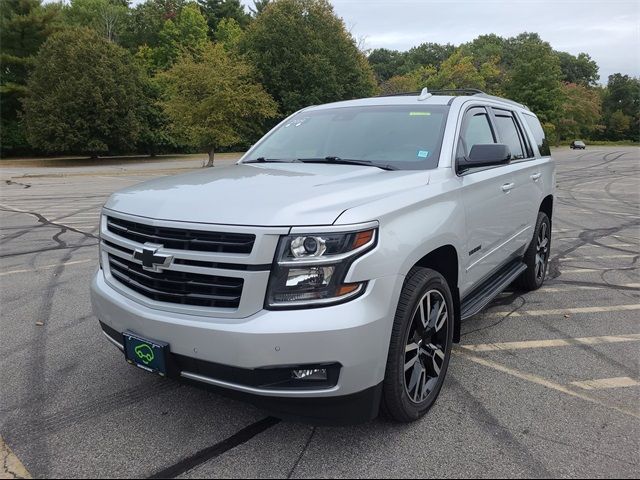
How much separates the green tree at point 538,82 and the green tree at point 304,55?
2779cm

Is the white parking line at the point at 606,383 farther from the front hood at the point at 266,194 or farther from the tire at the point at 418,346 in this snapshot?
the front hood at the point at 266,194

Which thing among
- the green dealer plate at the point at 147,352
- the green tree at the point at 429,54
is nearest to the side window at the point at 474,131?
the green dealer plate at the point at 147,352

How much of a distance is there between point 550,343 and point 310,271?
2750 mm

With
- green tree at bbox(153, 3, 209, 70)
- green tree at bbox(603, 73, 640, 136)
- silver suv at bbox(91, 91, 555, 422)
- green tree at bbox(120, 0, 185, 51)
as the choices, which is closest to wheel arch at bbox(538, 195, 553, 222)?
silver suv at bbox(91, 91, 555, 422)

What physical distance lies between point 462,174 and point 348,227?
147 cm

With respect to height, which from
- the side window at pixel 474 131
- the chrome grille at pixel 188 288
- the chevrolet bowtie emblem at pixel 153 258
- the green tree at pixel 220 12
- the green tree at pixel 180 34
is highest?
the green tree at pixel 220 12

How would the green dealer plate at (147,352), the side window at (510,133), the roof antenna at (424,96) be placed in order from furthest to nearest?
the side window at (510,133) < the roof antenna at (424,96) < the green dealer plate at (147,352)

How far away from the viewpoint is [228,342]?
237 centimetres

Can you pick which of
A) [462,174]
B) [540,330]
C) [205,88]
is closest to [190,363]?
[462,174]

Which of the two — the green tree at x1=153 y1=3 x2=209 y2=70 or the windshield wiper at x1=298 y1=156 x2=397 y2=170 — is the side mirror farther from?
the green tree at x1=153 y1=3 x2=209 y2=70

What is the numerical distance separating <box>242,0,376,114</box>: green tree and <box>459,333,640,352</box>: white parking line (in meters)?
40.6

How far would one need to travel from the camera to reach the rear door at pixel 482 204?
3.61 m

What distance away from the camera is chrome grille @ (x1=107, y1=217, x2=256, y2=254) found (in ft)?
7.88

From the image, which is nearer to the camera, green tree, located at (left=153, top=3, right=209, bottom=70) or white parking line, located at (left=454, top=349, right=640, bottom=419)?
white parking line, located at (left=454, top=349, right=640, bottom=419)
